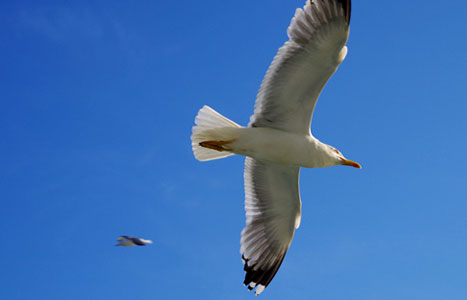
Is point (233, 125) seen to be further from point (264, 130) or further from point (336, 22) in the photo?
point (336, 22)

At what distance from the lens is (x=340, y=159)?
6.58 meters

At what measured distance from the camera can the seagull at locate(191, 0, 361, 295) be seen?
571 centimetres

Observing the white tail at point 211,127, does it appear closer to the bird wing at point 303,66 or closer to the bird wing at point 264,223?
the bird wing at point 303,66

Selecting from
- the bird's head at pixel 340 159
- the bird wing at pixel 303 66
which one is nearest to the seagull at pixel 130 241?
the bird wing at pixel 303 66

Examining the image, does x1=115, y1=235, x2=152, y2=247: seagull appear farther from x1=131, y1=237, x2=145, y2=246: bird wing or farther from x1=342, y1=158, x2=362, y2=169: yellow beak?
x1=342, y1=158, x2=362, y2=169: yellow beak

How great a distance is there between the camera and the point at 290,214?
7.08 meters

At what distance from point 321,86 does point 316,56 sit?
1.34 ft

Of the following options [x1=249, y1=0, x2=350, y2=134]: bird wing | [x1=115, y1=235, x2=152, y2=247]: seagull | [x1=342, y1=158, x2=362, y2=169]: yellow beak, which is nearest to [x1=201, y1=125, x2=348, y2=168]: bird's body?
[x1=249, y1=0, x2=350, y2=134]: bird wing

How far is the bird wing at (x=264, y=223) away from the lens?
703 centimetres

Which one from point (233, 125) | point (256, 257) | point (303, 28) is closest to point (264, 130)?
point (233, 125)

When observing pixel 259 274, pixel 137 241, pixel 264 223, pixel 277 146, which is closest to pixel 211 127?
pixel 277 146

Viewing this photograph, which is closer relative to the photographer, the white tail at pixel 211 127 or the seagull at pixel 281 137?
the seagull at pixel 281 137

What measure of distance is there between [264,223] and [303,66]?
2320mm

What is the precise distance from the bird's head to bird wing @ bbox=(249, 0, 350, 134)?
0.46 meters
